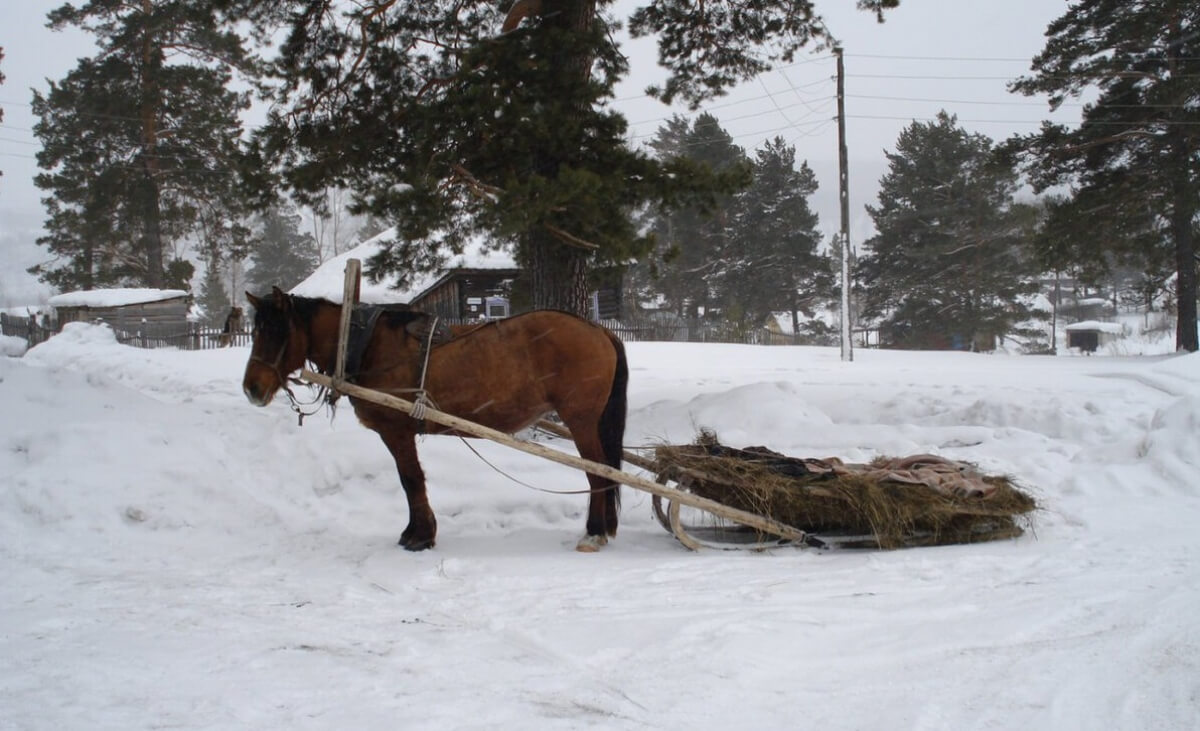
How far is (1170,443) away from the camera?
5633mm

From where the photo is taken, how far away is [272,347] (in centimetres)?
484

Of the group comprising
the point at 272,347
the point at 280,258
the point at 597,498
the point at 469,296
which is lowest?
the point at 597,498

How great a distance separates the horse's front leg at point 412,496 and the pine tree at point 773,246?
35.0 meters

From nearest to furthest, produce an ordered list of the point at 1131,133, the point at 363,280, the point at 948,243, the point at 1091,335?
the point at 1131,133 < the point at 363,280 < the point at 948,243 < the point at 1091,335

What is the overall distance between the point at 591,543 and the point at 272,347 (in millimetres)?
2442

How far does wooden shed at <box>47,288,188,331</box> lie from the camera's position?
28609 millimetres

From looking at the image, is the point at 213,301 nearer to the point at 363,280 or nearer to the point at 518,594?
the point at 363,280

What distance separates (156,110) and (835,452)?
1065 inches

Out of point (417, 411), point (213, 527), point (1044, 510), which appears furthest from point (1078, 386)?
point (213, 527)

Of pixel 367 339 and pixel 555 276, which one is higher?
pixel 555 276

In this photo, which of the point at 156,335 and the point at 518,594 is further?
the point at 156,335

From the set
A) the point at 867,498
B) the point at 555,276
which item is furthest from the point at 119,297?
the point at 867,498

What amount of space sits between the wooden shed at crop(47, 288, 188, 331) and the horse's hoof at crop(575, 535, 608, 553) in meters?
27.9

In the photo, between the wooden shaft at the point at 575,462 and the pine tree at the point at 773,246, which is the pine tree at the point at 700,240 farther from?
the wooden shaft at the point at 575,462
